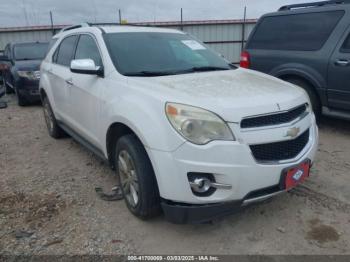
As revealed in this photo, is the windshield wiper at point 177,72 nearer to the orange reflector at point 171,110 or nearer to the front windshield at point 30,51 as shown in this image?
the orange reflector at point 171,110

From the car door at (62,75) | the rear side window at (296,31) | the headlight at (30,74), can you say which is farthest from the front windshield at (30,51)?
the rear side window at (296,31)

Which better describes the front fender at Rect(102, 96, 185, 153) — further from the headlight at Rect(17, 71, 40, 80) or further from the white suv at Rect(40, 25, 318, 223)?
the headlight at Rect(17, 71, 40, 80)

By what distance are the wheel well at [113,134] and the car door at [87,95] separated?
9.8 inches

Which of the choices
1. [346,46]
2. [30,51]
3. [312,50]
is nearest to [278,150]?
[346,46]

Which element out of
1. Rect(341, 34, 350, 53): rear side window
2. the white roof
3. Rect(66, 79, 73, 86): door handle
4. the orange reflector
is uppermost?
the white roof

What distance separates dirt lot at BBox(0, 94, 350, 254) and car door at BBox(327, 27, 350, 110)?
105 cm

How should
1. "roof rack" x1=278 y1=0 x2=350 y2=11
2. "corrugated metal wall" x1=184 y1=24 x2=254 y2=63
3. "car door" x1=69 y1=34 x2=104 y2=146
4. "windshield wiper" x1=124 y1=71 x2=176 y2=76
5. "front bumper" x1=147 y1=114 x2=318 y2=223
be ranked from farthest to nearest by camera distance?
"corrugated metal wall" x1=184 y1=24 x2=254 y2=63 < "roof rack" x1=278 y1=0 x2=350 y2=11 < "car door" x1=69 y1=34 x2=104 y2=146 < "windshield wiper" x1=124 y1=71 x2=176 y2=76 < "front bumper" x1=147 y1=114 x2=318 y2=223

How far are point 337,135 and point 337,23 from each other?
1703 mm

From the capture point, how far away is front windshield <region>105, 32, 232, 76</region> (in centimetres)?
334

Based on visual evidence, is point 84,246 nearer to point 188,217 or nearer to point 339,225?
point 188,217

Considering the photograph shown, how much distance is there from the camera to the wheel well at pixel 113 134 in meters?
3.06

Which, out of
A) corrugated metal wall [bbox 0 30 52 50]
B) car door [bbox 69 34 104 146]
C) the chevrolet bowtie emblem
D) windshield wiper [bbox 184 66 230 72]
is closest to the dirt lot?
car door [bbox 69 34 104 146]

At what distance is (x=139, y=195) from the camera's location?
2781 mm

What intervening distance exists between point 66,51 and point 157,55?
1704mm
